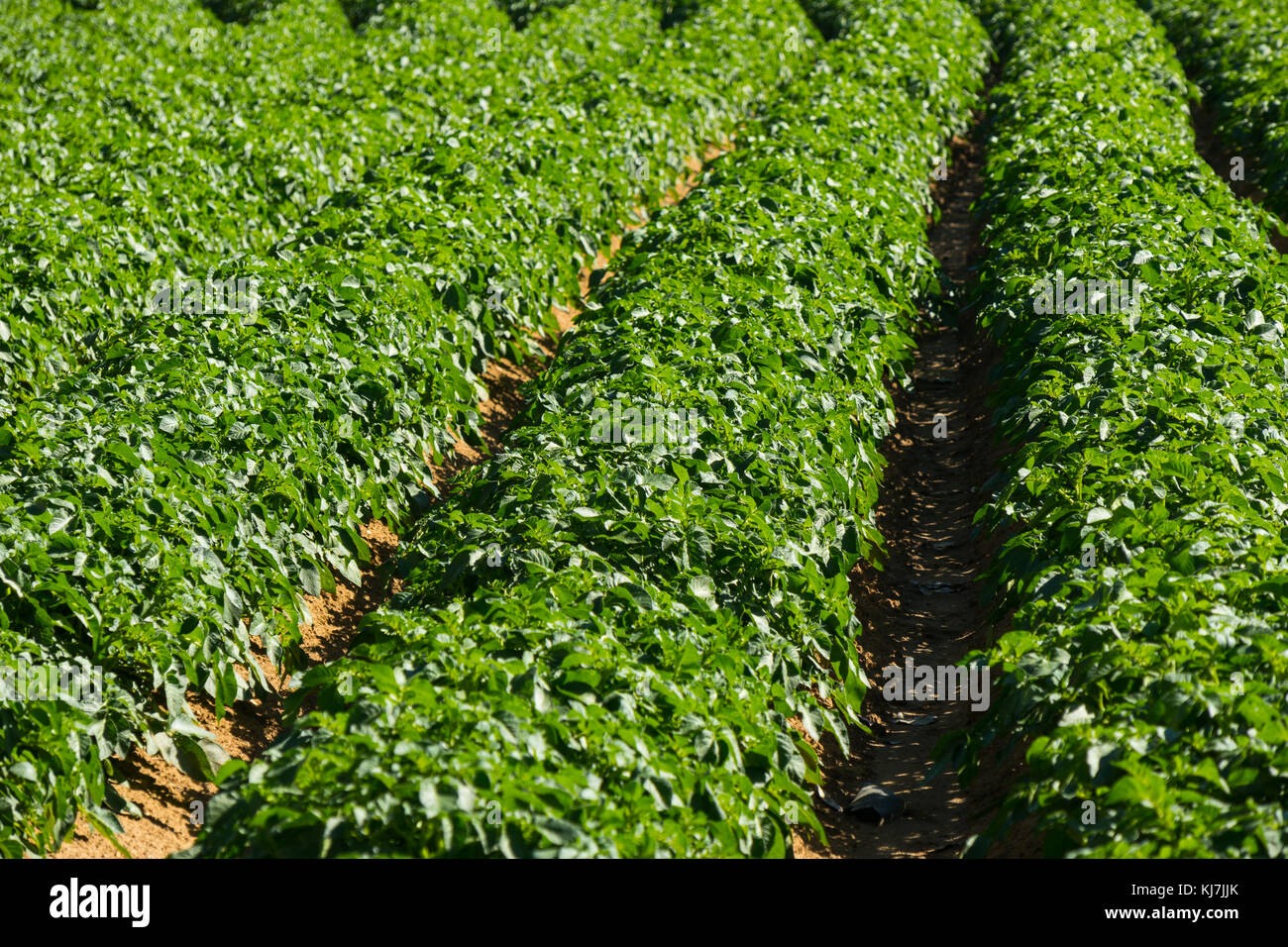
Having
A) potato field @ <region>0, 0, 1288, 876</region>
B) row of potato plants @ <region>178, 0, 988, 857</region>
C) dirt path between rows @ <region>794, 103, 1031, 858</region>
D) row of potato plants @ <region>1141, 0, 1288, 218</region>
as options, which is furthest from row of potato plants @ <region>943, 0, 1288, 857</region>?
row of potato plants @ <region>1141, 0, 1288, 218</region>

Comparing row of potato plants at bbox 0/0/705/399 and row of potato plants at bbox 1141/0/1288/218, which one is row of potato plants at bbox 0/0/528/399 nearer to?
row of potato plants at bbox 0/0/705/399

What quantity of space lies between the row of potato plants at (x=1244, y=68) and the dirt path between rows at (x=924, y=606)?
14.3ft

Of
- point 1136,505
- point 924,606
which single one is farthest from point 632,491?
point 924,606

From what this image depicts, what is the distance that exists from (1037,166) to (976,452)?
339 centimetres

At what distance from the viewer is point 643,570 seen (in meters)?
5.32

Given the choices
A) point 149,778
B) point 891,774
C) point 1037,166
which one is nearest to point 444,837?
point 149,778

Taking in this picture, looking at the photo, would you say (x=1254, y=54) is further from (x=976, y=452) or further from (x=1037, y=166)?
(x=976, y=452)

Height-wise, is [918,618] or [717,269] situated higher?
[717,269]

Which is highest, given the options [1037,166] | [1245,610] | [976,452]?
[1037,166]

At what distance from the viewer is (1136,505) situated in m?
5.61

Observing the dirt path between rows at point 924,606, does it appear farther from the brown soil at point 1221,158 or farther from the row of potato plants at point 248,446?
the brown soil at point 1221,158

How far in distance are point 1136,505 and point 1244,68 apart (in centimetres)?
1370

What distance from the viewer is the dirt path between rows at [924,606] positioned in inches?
217

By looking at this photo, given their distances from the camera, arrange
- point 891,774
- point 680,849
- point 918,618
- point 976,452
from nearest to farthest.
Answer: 1. point 680,849
2. point 891,774
3. point 918,618
4. point 976,452
